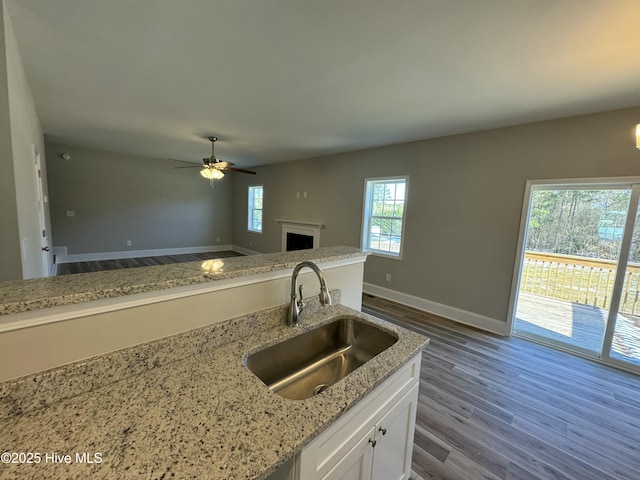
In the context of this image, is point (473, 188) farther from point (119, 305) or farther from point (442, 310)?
point (119, 305)

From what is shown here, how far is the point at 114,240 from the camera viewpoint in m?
6.45

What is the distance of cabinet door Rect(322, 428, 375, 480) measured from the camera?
0.92m

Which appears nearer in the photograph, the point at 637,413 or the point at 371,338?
the point at 371,338

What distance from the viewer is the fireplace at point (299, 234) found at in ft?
18.5

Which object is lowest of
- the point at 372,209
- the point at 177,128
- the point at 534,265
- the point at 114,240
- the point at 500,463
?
the point at 500,463

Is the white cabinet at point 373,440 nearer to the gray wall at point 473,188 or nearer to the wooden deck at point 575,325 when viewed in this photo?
the gray wall at point 473,188

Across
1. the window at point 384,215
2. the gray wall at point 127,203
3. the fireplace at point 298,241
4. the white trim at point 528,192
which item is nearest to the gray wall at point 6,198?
the window at point 384,215

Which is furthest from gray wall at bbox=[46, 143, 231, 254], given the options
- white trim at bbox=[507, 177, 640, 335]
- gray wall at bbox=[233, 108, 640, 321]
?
white trim at bbox=[507, 177, 640, 335]

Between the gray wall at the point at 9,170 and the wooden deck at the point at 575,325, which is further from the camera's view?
the wooden deck at the point at 575,325

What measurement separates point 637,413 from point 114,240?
8.85 metres

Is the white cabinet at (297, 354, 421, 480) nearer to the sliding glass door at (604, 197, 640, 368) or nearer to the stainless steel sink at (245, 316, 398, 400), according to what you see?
the stainless steel sink at (245, 316, 398, 400)

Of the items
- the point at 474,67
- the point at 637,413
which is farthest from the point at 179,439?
the point at 637,413

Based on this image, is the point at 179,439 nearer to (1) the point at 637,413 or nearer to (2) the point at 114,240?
(1) the point at 637,413

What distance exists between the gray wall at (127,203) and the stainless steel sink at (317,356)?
707 cm
